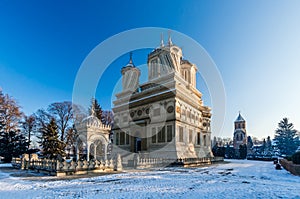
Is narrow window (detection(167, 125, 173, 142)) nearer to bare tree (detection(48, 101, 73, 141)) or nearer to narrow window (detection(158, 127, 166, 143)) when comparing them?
narrow window (detection(158, 127, 166, 143))

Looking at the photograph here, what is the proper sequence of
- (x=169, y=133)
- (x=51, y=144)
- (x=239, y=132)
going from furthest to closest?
(x=239, y=132), (x=169, y=133), (x=51, y=144)

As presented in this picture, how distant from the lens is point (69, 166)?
1517cm

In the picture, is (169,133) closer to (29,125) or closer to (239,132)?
(29,125)

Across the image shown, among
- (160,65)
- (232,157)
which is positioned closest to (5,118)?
(160,65)

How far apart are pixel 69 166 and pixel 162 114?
17.1 metres

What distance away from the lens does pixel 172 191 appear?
8758 mm

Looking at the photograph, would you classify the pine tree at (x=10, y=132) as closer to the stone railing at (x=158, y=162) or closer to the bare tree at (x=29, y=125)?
the bare tree at (x=29, y=125)

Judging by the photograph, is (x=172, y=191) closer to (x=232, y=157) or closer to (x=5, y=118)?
(x=5, y=118)

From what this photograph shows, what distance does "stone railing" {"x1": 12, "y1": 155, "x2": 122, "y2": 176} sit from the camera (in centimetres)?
1469

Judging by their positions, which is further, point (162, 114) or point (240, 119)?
point (240, 119)

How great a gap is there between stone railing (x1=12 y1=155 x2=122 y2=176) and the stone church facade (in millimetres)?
10546

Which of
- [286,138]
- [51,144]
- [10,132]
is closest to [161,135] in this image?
[51,144]

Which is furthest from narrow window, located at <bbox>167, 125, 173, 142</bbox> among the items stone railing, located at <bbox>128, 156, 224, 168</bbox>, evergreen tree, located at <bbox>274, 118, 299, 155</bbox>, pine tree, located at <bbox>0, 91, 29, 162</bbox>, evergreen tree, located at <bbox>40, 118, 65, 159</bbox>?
evergreen tree, located at <bbox>274, 118, 299, 155</bbox>

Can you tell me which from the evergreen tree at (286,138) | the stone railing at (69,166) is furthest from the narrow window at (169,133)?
the evergreen tree at (286,138)
